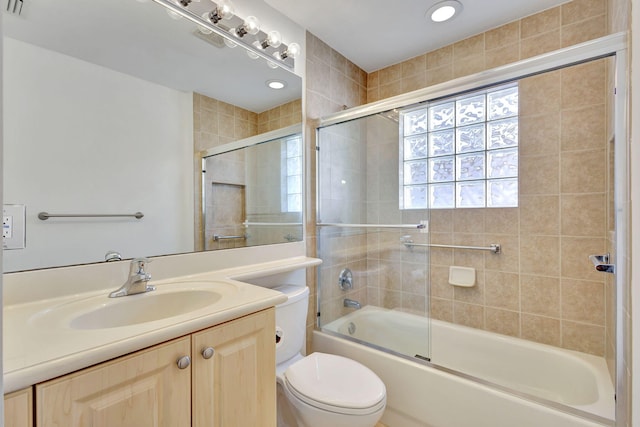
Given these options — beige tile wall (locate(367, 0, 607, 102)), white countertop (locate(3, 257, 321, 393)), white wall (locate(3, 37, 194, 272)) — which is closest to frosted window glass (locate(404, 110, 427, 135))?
beige tile wall (locate(367, 0, 607, 102))

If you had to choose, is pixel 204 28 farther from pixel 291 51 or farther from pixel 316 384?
pixel 316 384

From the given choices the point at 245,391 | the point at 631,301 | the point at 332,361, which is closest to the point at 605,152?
the point at 631,301

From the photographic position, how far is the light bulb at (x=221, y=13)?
1414 millimetres

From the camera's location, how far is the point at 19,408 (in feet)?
1.90

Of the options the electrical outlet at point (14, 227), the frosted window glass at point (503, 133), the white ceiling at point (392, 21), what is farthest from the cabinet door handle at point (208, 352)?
the frosted window glass at point (503, 133)

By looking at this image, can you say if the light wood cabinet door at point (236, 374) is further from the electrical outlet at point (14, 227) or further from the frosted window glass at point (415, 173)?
the frosted window glass at point (415, 173)

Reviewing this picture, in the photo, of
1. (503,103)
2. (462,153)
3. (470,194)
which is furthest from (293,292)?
(503,103)

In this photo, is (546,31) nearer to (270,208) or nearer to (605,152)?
(605,152)

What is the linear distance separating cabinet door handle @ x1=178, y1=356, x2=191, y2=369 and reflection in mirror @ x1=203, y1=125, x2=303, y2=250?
0.69 m

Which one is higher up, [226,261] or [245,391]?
[226,261]

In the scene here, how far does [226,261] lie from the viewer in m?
1.50

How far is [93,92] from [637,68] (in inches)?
74.2

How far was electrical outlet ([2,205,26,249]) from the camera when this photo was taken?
3.04 feet

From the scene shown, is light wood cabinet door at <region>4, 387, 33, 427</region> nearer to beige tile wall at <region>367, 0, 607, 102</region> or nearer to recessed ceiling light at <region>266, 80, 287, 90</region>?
recessed ceiling light at <region>266, 80, 287, 90</region>
